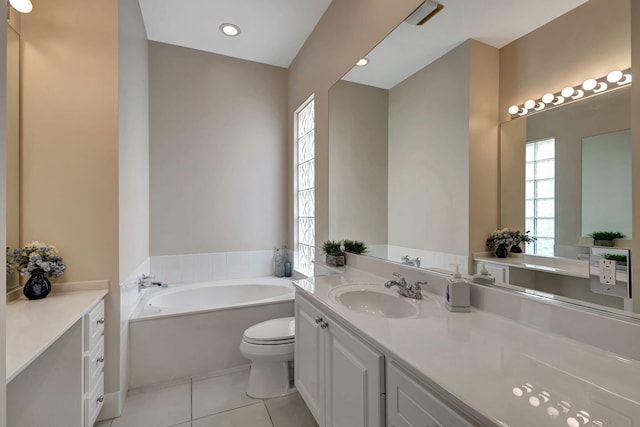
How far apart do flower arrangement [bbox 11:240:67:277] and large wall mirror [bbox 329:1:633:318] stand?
1.72 metres

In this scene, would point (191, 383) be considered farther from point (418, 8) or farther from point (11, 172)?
point (418, 8)

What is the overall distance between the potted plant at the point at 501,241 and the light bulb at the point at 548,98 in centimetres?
47

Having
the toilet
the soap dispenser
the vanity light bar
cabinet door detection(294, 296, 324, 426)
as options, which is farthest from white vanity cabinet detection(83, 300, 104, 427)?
the vanity light bar

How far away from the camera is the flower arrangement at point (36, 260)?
4.96ft

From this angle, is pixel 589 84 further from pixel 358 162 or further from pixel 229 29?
pixel 229 29

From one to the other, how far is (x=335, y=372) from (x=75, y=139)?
1945 mm

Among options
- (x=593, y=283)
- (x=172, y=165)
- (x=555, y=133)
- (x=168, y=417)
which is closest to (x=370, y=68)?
(x=555, y=133)

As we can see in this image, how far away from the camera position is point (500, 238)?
1127 millimetres

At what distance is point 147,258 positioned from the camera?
106 inches

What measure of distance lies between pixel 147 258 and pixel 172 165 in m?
0.93

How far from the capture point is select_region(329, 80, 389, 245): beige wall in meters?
1.82

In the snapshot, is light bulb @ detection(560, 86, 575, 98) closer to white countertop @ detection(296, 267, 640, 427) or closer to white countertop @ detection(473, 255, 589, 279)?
white countertop @ detection(473, 255, 589, 279)

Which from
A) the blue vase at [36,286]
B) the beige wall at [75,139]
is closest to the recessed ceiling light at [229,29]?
the beige wall at [75,139]

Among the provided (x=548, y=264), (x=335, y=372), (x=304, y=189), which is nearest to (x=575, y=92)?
(x=548, y=264)
